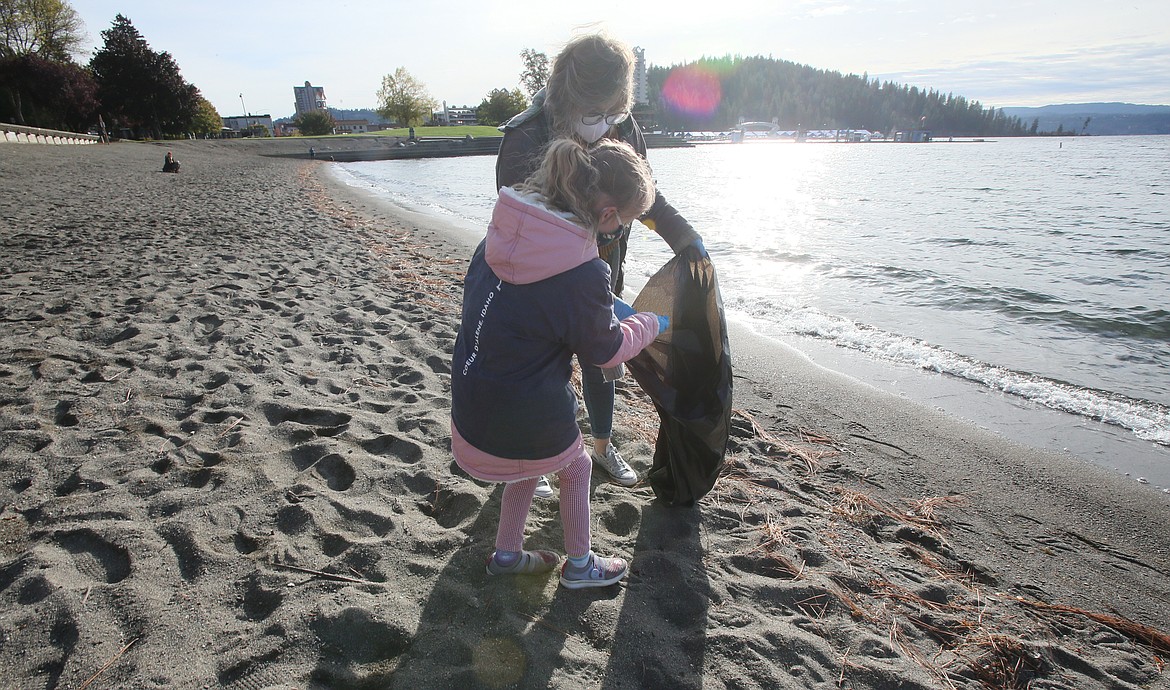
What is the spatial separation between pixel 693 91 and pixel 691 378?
606 feet

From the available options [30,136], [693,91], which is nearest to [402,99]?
[30,136]

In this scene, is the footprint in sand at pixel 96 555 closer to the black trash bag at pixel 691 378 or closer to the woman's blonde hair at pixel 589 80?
the black trash bag at pixel 691 378

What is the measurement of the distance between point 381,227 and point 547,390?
31.2 feet

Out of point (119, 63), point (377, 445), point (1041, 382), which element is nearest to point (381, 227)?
point (377, 445)

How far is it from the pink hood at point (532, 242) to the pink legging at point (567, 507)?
67 centimetres

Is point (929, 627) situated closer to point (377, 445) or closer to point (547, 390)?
point (547, 390)

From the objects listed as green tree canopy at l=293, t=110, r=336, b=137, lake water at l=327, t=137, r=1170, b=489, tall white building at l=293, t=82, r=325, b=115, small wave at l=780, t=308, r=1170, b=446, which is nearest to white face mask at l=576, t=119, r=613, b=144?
lake water at l=327, t=137, r=1170, b=489

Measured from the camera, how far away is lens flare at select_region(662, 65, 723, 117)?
166 meters

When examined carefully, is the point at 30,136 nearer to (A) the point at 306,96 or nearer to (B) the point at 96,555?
(B) the point at 96,555

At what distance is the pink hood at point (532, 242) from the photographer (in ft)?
5.12

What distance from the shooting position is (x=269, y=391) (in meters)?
3.33

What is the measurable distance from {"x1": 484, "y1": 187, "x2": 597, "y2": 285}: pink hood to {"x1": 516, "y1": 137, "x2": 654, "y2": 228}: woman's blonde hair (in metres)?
0.05

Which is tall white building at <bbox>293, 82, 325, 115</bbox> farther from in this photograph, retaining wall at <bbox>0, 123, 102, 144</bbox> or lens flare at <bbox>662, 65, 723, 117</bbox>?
retaining wall at <bbox>0, 123, 102, 144</bbox>

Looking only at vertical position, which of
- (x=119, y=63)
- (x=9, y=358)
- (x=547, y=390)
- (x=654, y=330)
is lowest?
(x=9, y=358)
